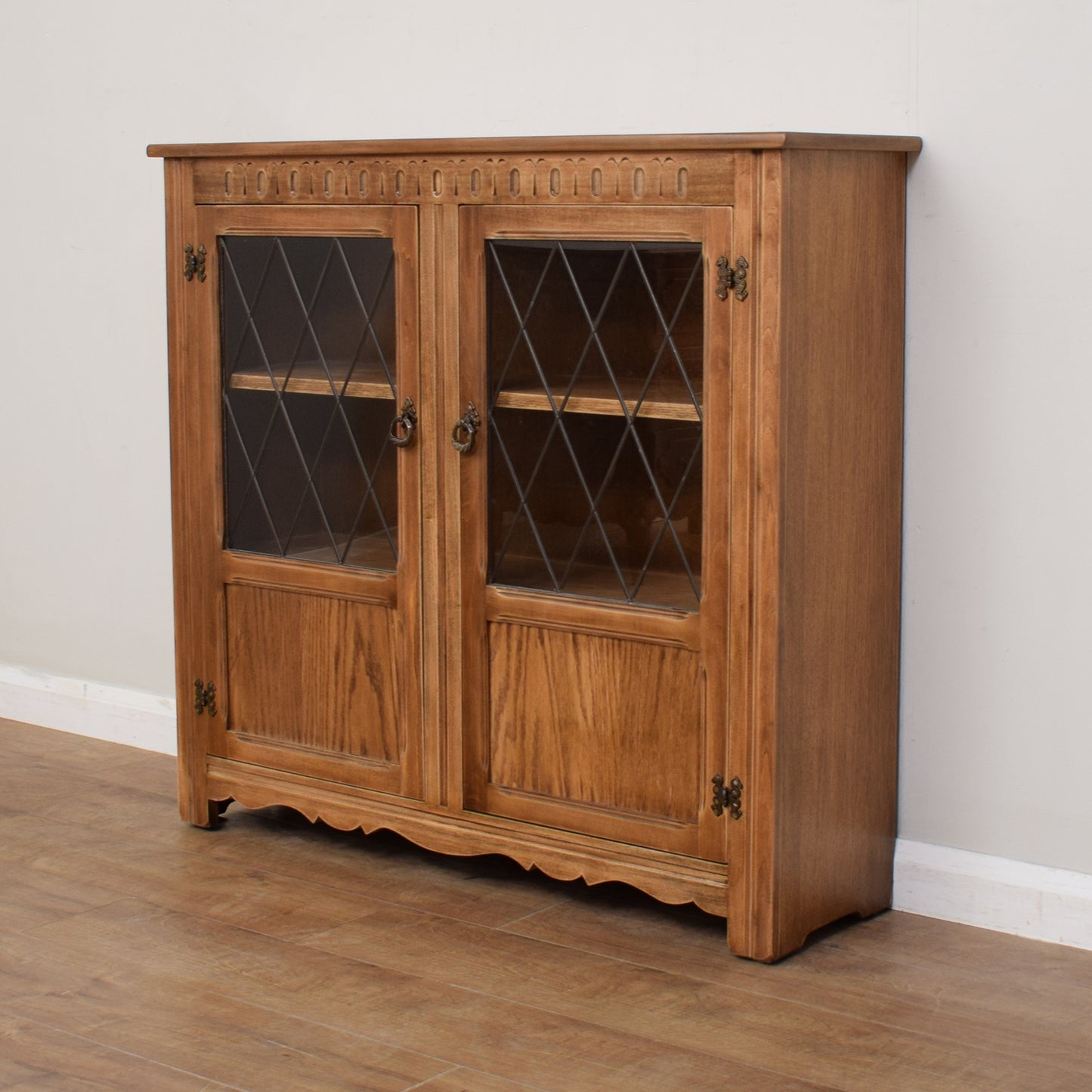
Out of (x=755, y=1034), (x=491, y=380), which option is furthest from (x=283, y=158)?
(x=755, y=1034)

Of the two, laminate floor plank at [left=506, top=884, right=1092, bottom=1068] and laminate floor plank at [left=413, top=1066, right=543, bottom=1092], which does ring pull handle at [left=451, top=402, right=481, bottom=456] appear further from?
laminate floor plank at [left=413, top=1066, right=543, bottom=1092]

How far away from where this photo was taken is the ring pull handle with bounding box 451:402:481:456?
2.78 meters

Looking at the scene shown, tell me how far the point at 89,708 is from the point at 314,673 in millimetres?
1130

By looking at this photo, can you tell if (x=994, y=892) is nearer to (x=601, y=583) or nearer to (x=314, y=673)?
(x=601, y=583)

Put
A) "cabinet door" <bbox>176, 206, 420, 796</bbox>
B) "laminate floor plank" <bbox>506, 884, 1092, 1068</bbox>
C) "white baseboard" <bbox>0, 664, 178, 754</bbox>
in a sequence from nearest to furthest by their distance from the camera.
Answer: "laminate floor plank" <bbox>506, 884, 1092, 1068</bbox> → "cabinet door" <bbox>176, 206, 420, 796</bbox> → "white baseboard" <bbox>0, 664, 178, 754</bbox>

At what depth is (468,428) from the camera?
9.14 ft

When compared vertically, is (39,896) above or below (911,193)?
below

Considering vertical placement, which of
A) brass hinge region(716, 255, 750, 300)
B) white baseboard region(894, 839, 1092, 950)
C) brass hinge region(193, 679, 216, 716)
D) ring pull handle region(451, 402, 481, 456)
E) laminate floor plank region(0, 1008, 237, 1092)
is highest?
brass hinge region(716, 255, 750, 300)

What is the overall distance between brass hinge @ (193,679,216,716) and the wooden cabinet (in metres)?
0.07

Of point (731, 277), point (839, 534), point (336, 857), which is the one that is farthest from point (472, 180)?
point (336, 857)

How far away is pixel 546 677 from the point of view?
2.79 metres

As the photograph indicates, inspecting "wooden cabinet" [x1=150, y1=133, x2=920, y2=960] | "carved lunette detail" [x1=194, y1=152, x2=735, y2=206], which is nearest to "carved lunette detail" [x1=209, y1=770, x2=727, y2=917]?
"wooden cabinet" [x1=150, y1=133, x2=920, y2=960]

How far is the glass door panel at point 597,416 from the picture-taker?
8.46 ft

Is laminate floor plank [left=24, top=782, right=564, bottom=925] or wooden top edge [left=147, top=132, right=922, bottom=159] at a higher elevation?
wooden top edge [left=147, top=132, right=922, bottom=159]
